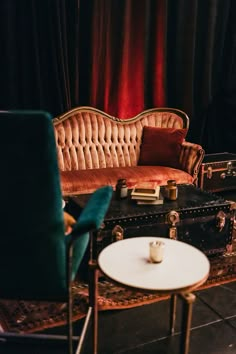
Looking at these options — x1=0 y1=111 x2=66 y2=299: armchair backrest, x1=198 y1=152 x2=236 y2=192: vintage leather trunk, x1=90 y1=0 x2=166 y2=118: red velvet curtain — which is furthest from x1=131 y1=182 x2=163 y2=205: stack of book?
x1=90 y1=0 x2=166 y2=118: red velvet curtain

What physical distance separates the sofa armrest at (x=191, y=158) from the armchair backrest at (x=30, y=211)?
2.15m

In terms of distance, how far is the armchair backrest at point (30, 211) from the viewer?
50.1 inches

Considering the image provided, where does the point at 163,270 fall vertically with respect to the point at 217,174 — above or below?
above

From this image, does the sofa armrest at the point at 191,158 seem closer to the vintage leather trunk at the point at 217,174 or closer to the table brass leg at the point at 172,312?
the vintage leather trunk at the point at 217,174

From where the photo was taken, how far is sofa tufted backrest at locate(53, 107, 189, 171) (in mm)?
3322

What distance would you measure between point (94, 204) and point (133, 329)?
70 centimetres

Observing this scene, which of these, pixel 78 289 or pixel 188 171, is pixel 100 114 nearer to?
pixel 188 171

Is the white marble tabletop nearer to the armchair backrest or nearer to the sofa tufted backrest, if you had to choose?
the armchair backrest

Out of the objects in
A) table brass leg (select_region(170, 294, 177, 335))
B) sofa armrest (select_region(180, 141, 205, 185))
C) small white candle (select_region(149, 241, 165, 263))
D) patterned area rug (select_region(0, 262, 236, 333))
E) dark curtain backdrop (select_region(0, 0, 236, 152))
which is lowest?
patterned area rug (select_region(0, 262, 236, 333))

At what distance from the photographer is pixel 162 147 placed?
3.48 meters

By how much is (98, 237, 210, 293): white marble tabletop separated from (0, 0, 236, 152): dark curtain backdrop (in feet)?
7.07

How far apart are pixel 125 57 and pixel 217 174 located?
141 cm

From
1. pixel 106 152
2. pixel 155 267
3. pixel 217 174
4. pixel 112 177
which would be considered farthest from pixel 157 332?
pixel 217 174

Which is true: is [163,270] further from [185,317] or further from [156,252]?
[185,317]
